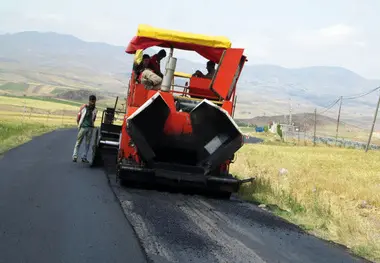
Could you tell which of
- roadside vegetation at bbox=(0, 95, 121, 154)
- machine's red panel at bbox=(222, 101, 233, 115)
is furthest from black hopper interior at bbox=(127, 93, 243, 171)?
roadside vegetation at bbox=(0, 95, 121, 154)

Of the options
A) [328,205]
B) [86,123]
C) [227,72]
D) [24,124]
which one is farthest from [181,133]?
[24,124]

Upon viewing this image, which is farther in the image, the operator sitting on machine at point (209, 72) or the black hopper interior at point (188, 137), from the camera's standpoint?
the operator sitting on machine at point (209, 72)

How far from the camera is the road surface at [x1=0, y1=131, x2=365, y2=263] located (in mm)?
6066

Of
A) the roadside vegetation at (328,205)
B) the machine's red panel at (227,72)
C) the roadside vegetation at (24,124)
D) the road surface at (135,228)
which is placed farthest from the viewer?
the roadside vegetation at (24,124)

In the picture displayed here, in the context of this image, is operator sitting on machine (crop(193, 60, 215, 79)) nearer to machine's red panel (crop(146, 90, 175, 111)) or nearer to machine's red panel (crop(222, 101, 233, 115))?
machine's red panel (crop(222, 101, 233, 115))

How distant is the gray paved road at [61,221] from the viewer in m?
5.85

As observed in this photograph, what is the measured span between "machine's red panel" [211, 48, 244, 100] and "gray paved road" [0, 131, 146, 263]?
3.19 meters

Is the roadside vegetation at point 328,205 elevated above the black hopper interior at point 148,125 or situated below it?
below

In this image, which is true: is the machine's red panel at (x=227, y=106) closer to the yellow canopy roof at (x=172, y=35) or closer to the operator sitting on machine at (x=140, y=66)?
the yellow canopy roof at (x=172, y=35)

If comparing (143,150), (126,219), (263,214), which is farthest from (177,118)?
(126,219)

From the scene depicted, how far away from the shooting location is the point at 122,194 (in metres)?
10.4

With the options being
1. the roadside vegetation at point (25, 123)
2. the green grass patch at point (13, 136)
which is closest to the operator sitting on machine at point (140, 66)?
the roadside vegetation at point (25, 123)

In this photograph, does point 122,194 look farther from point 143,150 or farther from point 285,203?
point 285,203

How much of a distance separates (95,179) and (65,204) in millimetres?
3527
